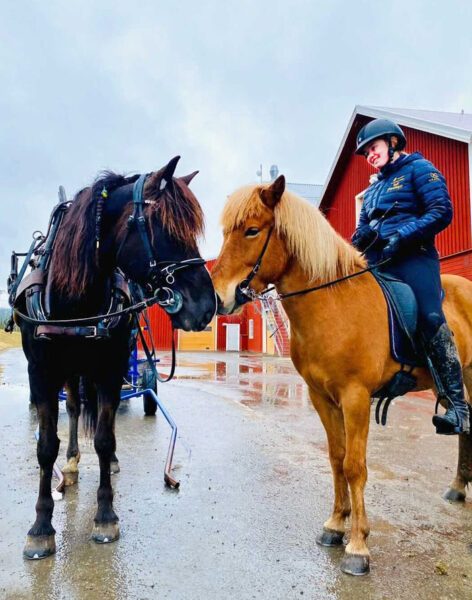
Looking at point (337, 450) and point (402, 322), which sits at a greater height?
point (402, 322)

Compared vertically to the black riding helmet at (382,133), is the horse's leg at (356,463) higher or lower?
lower

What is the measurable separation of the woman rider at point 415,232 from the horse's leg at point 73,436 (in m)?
3.04

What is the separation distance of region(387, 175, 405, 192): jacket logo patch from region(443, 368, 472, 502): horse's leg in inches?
63.7

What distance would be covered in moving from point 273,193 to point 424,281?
3.83ft

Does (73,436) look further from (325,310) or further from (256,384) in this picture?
(256,384)

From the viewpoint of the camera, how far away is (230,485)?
391 centimetres

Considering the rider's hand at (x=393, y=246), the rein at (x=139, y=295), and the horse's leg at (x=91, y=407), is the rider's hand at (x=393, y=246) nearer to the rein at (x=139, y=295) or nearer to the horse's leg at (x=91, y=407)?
the rein at (x=139, y=295)

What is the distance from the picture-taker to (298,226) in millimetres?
2740

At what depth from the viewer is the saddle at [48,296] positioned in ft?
9.14

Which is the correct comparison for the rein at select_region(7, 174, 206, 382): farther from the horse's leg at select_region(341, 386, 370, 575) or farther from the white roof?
the white roof

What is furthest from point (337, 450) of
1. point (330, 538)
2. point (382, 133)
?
point (382, 133)

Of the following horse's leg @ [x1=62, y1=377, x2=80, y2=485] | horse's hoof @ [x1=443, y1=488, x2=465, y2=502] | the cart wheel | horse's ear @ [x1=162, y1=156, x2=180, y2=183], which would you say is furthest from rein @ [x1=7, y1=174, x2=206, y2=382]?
the cart wheel

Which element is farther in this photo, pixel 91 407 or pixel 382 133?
pixel 91 407

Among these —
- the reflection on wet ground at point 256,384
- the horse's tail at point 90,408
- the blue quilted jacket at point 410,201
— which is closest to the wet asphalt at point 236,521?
the horse's tail at point 90,408
